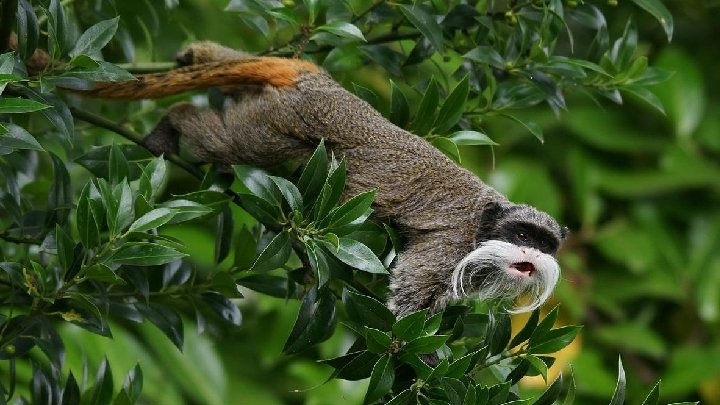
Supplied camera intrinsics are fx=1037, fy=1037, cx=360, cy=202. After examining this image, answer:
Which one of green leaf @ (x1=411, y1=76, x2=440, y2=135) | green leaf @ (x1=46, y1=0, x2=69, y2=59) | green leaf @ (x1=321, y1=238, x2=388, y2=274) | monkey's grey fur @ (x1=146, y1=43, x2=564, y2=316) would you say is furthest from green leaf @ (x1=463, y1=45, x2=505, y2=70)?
green leaf @ (x1=46, y1=0, x2=69, y2=59)

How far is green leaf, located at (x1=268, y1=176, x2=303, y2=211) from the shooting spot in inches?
90.2

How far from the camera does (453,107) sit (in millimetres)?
2750

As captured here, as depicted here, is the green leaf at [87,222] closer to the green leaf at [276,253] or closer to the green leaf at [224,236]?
the green leaf at [276,253]

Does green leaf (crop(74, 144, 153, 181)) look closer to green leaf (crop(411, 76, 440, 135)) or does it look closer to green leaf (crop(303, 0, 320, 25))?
green leaf (crop(303, 0, 320, 25))

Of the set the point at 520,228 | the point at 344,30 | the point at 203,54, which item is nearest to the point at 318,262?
the point at 344,30

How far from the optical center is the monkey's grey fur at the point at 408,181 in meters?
2.94

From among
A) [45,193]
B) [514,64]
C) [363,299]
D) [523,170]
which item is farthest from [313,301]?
[523,170]

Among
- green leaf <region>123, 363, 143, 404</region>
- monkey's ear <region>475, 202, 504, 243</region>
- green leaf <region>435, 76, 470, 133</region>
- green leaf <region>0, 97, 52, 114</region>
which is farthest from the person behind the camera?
monkey's ear <region>475, 202, 504, 243</region>

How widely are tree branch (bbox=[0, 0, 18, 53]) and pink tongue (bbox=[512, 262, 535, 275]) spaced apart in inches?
57.8

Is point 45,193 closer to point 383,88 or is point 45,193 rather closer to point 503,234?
point 503,234

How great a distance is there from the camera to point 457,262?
304 cm

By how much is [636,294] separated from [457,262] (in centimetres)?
296

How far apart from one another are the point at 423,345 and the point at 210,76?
1.26 meters

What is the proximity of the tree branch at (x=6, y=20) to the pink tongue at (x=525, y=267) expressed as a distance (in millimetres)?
1468
